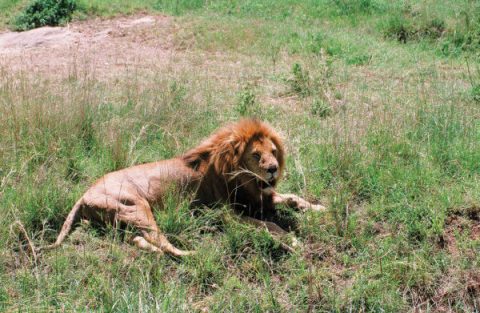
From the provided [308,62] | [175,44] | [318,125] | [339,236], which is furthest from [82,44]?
[339,236]

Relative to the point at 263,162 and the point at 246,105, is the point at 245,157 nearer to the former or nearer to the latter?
the point at 263,162

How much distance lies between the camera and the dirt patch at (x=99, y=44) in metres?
9.66

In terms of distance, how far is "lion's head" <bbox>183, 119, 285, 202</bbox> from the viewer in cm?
491

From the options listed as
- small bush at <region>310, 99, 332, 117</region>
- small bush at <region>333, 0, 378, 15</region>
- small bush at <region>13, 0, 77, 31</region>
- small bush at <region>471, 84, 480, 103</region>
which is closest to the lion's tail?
small bush at <region>310, 99, 332, 117</region>

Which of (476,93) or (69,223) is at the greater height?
(476,93)

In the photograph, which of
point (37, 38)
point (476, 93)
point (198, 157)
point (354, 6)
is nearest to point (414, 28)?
point (354, 6)

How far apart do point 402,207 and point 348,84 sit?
12.2 ft

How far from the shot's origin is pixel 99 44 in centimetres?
1118

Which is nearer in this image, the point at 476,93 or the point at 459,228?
the point at 459,228

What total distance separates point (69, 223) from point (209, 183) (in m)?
1.07

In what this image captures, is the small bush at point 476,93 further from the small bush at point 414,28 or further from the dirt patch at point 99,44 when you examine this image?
the dirt patch at point 99,44

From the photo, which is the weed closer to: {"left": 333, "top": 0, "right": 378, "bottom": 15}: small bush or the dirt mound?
{"left": 333, "top": 0, "right": 378, "bottom": 15}: small bush

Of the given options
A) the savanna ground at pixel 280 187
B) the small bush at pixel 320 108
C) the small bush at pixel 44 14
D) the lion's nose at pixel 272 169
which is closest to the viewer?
the savanna ground at pixel 280 187

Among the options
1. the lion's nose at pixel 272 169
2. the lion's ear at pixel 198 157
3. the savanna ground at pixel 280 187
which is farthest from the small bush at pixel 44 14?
the lion's nose at pixel 272 169
